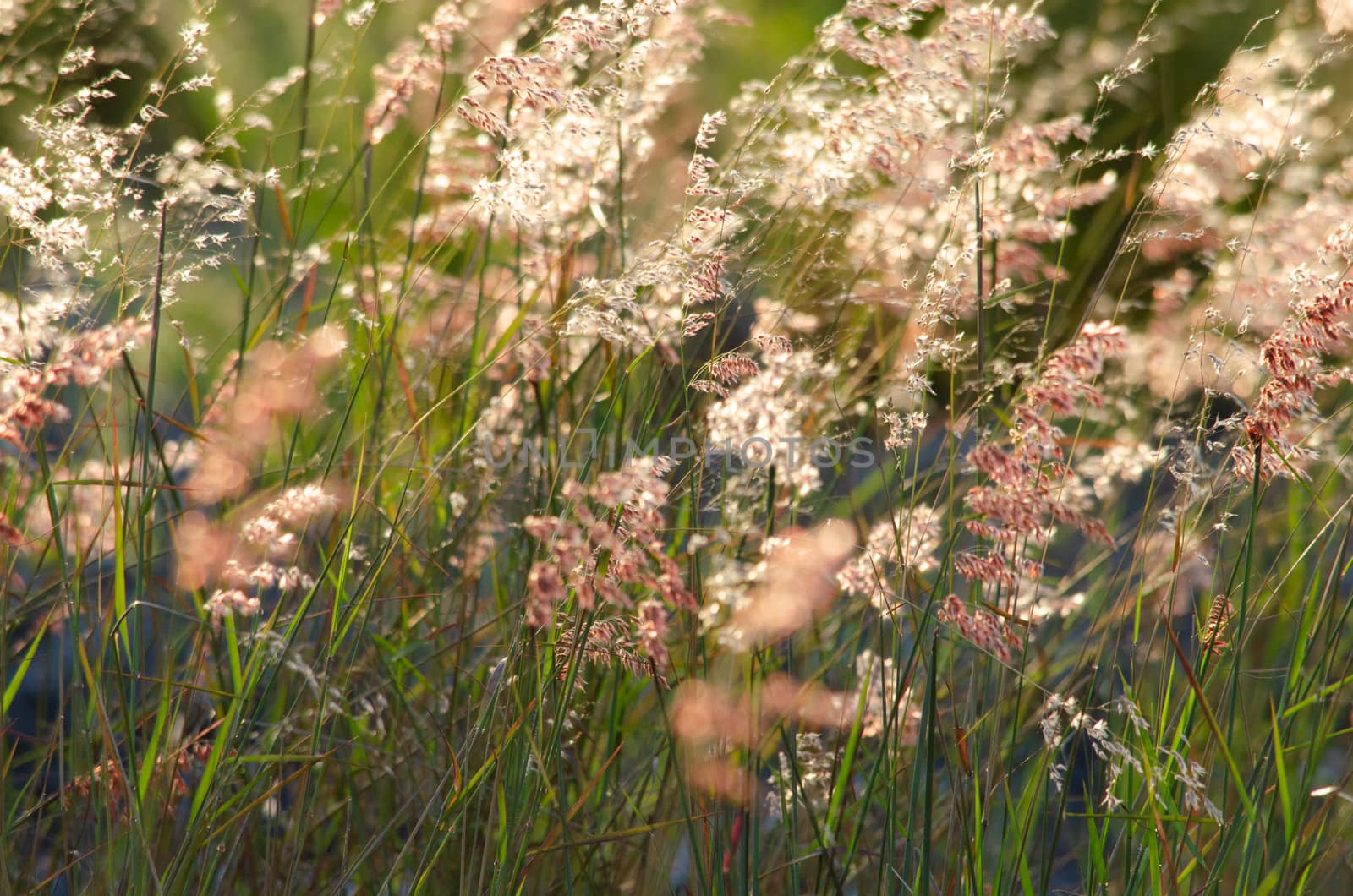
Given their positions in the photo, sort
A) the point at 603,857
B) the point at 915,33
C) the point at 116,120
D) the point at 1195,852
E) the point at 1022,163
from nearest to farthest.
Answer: the point at 1195,852
the point at 603,857
the point at 1022,163
the point at 116,120
the point at 915,33

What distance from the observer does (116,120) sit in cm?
509

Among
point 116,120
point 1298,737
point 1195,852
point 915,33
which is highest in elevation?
point 915,33

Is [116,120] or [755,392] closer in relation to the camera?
[755,392]

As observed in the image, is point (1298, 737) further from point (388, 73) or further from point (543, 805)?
point (388, 73)

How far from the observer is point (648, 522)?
972 millimetres

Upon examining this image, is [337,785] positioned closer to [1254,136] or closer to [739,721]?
[739,721]

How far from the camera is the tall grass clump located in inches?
43.2

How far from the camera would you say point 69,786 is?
50.3 inches

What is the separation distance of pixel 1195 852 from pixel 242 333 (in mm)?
1305

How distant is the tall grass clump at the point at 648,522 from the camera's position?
110cm

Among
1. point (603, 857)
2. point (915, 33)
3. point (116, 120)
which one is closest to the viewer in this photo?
point (603, 857)

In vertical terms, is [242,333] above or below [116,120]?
below

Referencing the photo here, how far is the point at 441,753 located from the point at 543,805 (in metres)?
0.15

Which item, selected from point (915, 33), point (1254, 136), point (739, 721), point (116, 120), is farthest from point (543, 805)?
point (915, 33)
